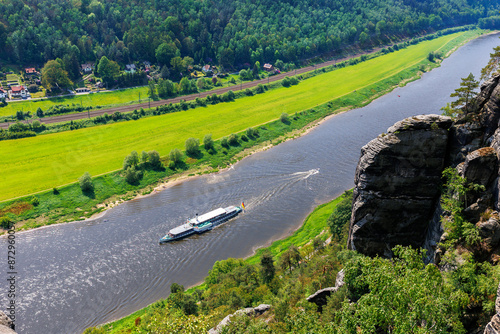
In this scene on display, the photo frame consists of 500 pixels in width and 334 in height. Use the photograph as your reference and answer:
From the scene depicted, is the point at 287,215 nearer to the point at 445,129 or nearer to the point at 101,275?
the point at 101,275

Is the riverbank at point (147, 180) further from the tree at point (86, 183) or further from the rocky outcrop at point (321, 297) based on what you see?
the rocky outcrop at point (321, 297)

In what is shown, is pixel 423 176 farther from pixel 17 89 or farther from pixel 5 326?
pixel 17 89

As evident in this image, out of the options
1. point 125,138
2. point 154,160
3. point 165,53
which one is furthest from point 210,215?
point 165,53

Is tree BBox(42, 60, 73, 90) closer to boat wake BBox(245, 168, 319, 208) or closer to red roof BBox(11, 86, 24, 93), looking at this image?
red roof BBox(11, 86, 24, 93)

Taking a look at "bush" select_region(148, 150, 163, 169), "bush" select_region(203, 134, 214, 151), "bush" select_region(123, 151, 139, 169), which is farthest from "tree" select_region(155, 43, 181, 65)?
"bush" select_region(123, 151, 139, 169)

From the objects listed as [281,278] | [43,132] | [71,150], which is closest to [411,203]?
[281,278]

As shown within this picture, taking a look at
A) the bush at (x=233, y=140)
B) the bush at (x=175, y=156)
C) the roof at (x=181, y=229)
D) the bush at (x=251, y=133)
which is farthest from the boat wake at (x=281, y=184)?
the bush at (x=251, y=133)
